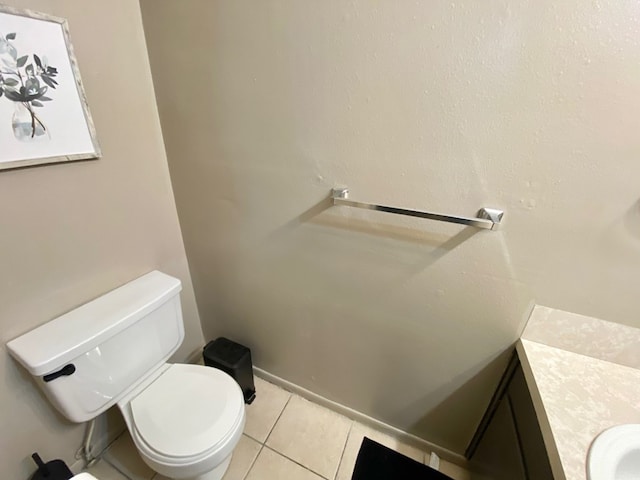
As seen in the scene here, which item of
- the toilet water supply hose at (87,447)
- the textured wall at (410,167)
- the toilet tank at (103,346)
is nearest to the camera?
the textured wall at (410,167)

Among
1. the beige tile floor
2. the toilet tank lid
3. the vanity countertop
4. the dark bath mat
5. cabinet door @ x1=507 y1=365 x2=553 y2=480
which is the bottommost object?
the dark bath mat

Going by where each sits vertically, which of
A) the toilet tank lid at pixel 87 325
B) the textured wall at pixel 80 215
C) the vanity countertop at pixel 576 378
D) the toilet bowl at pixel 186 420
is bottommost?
the toilet bowl at pixel 186 420

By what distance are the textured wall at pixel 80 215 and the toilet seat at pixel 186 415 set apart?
0.38 m

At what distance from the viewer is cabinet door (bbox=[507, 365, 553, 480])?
69 cm

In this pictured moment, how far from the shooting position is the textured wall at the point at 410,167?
643 millimetres

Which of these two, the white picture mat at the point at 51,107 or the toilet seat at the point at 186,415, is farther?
the toilet seat at the point at 186,415

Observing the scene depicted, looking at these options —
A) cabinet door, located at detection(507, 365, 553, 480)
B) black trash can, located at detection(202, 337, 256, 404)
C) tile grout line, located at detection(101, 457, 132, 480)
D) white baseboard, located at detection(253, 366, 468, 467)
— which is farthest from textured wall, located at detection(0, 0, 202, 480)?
cabinet door, located at detection(507, 365, 553, 480)

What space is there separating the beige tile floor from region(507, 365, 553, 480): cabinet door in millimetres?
609

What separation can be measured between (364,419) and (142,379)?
1056mm

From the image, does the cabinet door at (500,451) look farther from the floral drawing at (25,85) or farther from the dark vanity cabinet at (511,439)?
the floral drawing at (25,85)

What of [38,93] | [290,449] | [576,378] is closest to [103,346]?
[38,93]

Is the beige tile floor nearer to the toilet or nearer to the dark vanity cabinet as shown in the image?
the toilet

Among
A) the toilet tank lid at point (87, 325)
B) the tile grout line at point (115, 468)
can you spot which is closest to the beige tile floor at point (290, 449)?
the tile grout line at point (115, 468)

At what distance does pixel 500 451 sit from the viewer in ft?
3.02
